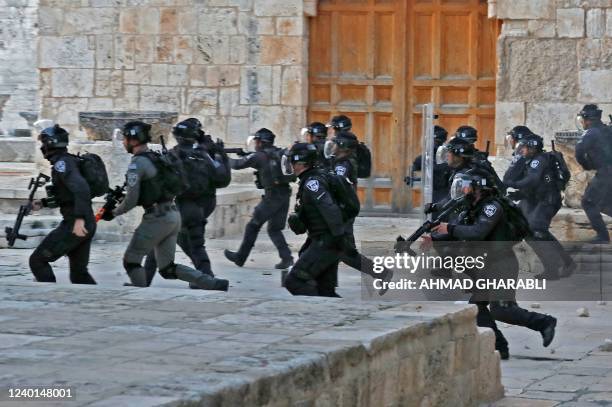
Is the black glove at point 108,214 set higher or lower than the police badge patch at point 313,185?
lower

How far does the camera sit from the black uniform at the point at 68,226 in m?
11.7

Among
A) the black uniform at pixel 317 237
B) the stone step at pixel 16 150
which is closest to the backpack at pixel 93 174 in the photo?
the black uniform at pixel 317 237

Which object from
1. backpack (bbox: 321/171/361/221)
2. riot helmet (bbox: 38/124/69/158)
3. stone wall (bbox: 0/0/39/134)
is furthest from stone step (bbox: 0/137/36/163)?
backpack (bbox: 321/171/361/221)

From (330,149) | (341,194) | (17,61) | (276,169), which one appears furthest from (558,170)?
(17,61)

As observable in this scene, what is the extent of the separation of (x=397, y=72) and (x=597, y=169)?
320cm

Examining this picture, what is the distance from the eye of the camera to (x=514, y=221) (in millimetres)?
10969

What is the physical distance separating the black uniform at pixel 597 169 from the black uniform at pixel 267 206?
9.86ft

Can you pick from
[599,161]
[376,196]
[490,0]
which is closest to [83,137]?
[376,196]

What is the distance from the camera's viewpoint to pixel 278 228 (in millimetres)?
15281

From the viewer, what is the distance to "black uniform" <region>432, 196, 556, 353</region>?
10.8 meters

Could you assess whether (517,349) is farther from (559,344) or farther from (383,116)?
(383,116)

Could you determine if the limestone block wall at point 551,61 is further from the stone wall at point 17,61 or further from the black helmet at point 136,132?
the stone wall at point 17,61

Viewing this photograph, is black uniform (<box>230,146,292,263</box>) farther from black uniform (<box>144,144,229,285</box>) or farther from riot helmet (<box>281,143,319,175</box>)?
riot helmet (<box>281,143,319,175</box>)

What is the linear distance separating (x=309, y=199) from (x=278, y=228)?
158 inches
